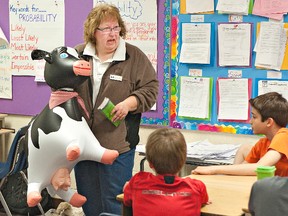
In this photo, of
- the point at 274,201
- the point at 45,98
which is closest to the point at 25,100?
the point at 45,98

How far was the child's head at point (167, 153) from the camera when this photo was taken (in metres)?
2.11

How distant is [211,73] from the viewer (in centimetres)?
371

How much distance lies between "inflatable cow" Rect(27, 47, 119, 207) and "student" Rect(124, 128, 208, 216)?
446mm

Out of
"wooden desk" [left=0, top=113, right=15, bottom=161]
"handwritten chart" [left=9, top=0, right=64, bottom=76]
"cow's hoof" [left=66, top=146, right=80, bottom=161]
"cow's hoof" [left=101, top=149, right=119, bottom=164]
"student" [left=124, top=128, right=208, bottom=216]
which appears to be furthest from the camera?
"wooden desk" [left=0, top=113, right=15, bottom=161]

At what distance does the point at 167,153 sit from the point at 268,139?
881 mm

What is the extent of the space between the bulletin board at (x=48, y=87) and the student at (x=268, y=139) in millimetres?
1194

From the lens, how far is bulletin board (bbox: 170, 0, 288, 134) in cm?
358

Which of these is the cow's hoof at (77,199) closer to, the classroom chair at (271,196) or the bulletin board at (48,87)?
the classroom chair at (271,196)

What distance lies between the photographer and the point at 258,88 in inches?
141

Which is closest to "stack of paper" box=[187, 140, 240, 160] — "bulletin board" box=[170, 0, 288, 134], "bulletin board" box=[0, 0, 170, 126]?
"bulletin board" box=[170, 0, 288, 134]

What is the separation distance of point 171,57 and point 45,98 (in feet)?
3.98

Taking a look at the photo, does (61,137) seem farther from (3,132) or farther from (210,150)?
(3,132)

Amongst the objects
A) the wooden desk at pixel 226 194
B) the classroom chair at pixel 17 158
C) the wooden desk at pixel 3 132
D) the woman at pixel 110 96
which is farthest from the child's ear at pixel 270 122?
the wooden desk at pixel 3 132

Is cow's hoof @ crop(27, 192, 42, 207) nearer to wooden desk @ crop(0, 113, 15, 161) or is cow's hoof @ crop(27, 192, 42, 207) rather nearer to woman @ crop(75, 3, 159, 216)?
woman @ crop(75, 3, 159, 216)
